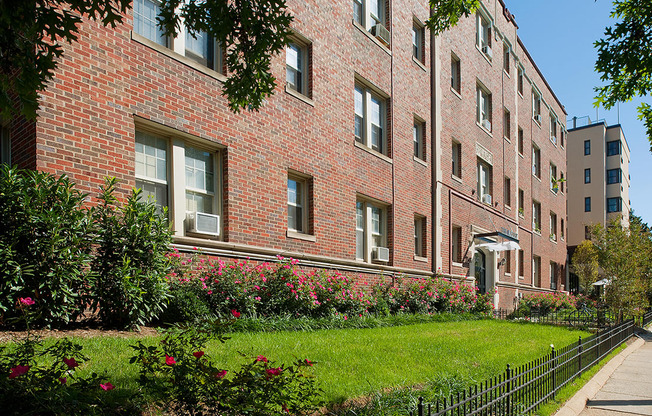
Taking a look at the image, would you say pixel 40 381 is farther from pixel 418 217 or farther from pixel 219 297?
pixel 418 217

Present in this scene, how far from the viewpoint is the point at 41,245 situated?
Result: 6.91 metres

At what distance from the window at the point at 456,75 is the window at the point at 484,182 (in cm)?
407

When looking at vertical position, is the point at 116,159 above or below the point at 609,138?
below

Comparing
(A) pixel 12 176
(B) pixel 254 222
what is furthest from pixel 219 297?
(A) pixel 12 176

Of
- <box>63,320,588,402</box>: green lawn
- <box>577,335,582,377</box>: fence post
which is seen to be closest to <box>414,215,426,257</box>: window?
<box>63,320,588,402</box>: green lawn

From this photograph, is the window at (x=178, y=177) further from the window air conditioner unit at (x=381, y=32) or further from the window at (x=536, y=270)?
the window at (x=536, y=270)

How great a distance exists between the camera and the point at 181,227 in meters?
10.1

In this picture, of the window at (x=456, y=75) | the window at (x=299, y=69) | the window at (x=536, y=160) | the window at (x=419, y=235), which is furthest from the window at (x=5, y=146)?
the window at (x=536, y=160)

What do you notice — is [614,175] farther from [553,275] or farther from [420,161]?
[420,161]

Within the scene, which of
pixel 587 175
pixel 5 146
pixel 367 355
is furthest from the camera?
pixel 587 175

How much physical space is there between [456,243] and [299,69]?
11370 millimetres

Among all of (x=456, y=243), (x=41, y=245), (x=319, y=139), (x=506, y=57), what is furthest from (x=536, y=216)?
(x=41, y=245)

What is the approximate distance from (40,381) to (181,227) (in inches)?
260

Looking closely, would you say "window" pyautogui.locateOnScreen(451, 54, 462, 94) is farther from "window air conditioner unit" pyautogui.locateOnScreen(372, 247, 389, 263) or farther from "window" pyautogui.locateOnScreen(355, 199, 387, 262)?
"window air conditioner unit" pyautogui.locateOnScreen(372, 247, 389, 263)
